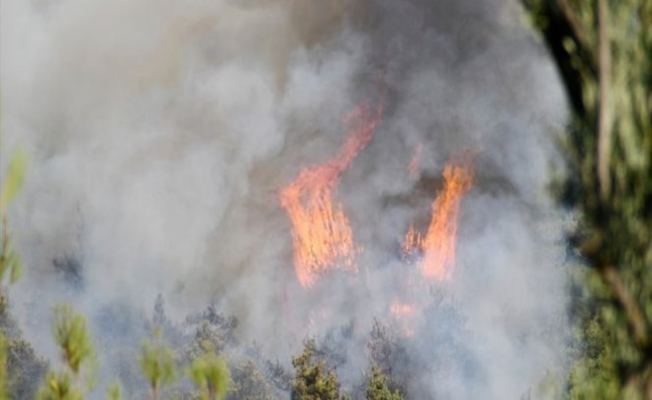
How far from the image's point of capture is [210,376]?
11.2 m

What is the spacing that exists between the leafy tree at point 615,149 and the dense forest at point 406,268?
0.06ft

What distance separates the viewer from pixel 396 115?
320ft

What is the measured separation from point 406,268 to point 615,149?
266 feet

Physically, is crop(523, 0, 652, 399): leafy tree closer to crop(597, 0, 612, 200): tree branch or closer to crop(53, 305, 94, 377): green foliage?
crop(597, 0, 612, 200): tree branch

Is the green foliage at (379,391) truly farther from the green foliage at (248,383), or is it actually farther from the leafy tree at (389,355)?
the leafy tree at (389,355)

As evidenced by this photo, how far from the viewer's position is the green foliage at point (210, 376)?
36.0 feet

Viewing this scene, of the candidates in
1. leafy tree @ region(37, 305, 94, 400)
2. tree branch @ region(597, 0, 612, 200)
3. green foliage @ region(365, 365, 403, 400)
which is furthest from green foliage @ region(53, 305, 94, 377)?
green foliage @ region(365, 365, 403, 400)

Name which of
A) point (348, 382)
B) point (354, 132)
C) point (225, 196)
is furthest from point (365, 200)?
point (348, 382)

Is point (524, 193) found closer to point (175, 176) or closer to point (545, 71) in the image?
point (545, 71)

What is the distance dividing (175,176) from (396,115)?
73.0 feet

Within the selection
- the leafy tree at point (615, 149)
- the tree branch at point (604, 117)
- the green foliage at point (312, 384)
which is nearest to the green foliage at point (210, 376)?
the leafy tree at point (615, 149)

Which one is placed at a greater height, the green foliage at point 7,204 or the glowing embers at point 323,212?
the glowing embers at point 323,212

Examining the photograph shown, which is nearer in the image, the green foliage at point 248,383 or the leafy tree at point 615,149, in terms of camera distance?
the leafy tree at point 615,149

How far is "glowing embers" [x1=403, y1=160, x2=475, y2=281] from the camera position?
89.6 metres
